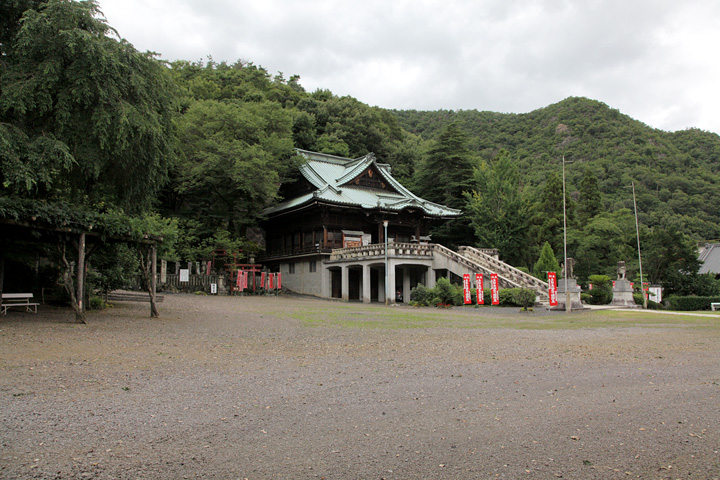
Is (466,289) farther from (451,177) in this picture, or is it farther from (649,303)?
(451,177)

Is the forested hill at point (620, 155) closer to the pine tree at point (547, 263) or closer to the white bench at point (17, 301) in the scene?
the pine tree at point (547, 263)

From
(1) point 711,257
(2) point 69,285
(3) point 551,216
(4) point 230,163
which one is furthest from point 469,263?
(1) point 711,257

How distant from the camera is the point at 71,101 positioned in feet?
42.5

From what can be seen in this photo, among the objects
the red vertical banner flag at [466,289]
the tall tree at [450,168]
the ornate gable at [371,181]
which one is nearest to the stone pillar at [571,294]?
the red vertical banner flag at [466,289]

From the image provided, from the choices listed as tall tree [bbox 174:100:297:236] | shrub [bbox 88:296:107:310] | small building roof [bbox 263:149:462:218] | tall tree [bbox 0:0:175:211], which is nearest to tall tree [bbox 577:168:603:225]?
small building roof [bbox 263:149:462:218]

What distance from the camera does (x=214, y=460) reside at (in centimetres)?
392

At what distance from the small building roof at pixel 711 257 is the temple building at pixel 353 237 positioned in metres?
21.9

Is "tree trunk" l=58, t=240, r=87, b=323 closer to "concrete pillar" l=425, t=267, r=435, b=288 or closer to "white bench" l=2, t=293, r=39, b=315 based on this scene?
"white bench" l=2, t=293, r=39, b=315

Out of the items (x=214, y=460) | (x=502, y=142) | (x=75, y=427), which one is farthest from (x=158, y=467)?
(x=502, y=142)

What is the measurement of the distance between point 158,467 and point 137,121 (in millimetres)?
11599

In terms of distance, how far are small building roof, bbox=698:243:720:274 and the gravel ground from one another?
36707 mm

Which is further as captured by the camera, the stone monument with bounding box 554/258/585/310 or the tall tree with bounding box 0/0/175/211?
the stone monument with bounding box 554/258/585/310

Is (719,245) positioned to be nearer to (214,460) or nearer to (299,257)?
(299,257)

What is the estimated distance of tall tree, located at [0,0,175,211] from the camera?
12.0m
